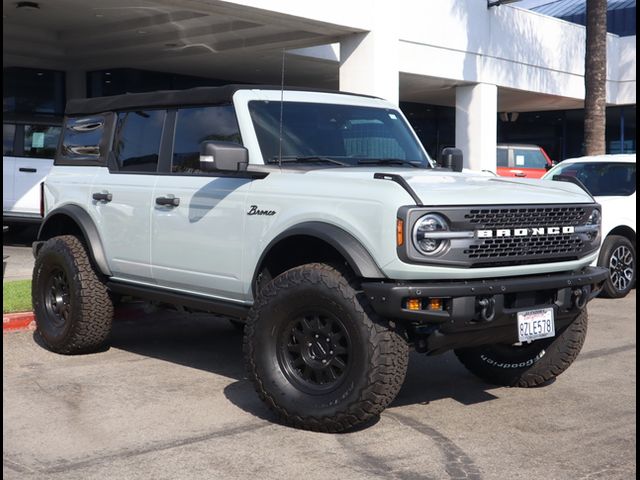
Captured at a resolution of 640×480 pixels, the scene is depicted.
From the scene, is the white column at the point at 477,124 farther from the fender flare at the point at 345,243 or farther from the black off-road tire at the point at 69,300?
the fender flare at the point at 345,243

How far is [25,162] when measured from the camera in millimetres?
15711

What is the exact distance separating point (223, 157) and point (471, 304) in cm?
178

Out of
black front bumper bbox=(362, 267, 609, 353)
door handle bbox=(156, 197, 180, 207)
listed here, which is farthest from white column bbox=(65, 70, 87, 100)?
black front bumper bbox=(362, 267, 609, 353)

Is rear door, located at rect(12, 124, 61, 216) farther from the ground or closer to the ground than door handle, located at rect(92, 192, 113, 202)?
farther from the ground

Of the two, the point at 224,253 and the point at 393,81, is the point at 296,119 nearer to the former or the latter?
the point at 224,253

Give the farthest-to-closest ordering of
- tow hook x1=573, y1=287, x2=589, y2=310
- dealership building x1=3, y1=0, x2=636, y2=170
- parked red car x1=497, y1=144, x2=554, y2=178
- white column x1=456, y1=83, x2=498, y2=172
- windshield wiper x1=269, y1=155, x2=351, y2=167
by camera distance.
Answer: parked red car x1=497, y1=144, x2=554, y2=178
white column x1=456, y1=83, x2=498, y2=172
dealership building x1=3, y1=0, x2=636, y2=170
windshield wiper x1=269, y1=155, x2=351, y2=167
tow hook x1=573, y1=287, x2=589, y2=310

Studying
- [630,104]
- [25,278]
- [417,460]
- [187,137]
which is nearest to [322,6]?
[25,278]

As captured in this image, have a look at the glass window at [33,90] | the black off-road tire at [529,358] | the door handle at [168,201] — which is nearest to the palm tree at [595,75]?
the black off-road tire at [529,358]

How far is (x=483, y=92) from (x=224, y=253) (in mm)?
16674

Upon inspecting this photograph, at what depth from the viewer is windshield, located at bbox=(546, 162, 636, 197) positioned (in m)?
11.4

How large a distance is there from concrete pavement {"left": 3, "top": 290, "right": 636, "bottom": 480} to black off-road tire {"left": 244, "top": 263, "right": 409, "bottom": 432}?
7.6 inches

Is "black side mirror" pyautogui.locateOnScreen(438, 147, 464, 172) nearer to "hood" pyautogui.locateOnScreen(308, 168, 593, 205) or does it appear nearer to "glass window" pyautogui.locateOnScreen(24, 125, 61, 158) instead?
"hood" pyautogui.locateOnScreen(308, 168, 593, 205)

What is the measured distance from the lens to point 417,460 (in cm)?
475

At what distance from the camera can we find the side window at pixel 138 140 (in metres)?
6.83
